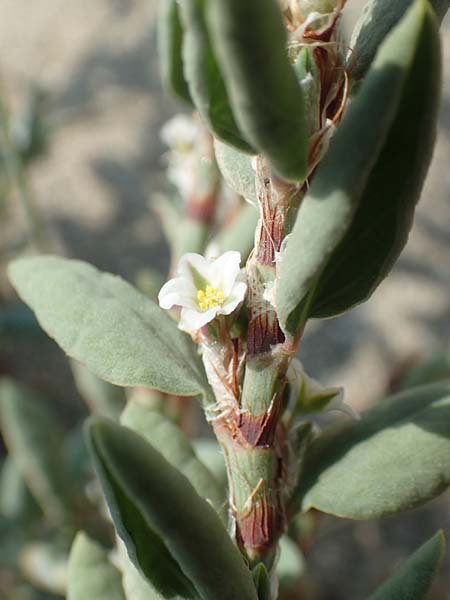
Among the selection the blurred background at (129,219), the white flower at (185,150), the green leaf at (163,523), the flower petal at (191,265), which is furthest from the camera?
the blurred background at (129,219)

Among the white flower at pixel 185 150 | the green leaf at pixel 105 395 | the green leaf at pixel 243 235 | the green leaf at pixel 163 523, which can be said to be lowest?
the green leaf at pixel 105 395

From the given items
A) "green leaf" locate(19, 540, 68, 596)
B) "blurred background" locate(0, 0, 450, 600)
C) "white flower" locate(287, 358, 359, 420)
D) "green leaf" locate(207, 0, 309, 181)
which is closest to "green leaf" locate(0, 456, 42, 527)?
"green leaf" locate(19, 540, 68, 596)

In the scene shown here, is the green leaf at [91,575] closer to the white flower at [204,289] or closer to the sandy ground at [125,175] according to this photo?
the white flower at [204,289]

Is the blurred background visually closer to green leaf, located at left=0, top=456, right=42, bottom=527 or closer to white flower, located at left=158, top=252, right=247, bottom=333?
green leaf, located at left=0, top=456, right=42, bottom=527

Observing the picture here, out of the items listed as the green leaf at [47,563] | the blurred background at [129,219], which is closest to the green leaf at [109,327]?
the green leaf at [47,563]

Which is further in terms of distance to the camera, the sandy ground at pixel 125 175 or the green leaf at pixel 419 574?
the sandy ground at pixel 125 175

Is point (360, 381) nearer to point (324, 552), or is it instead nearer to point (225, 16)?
point (324, 552)
